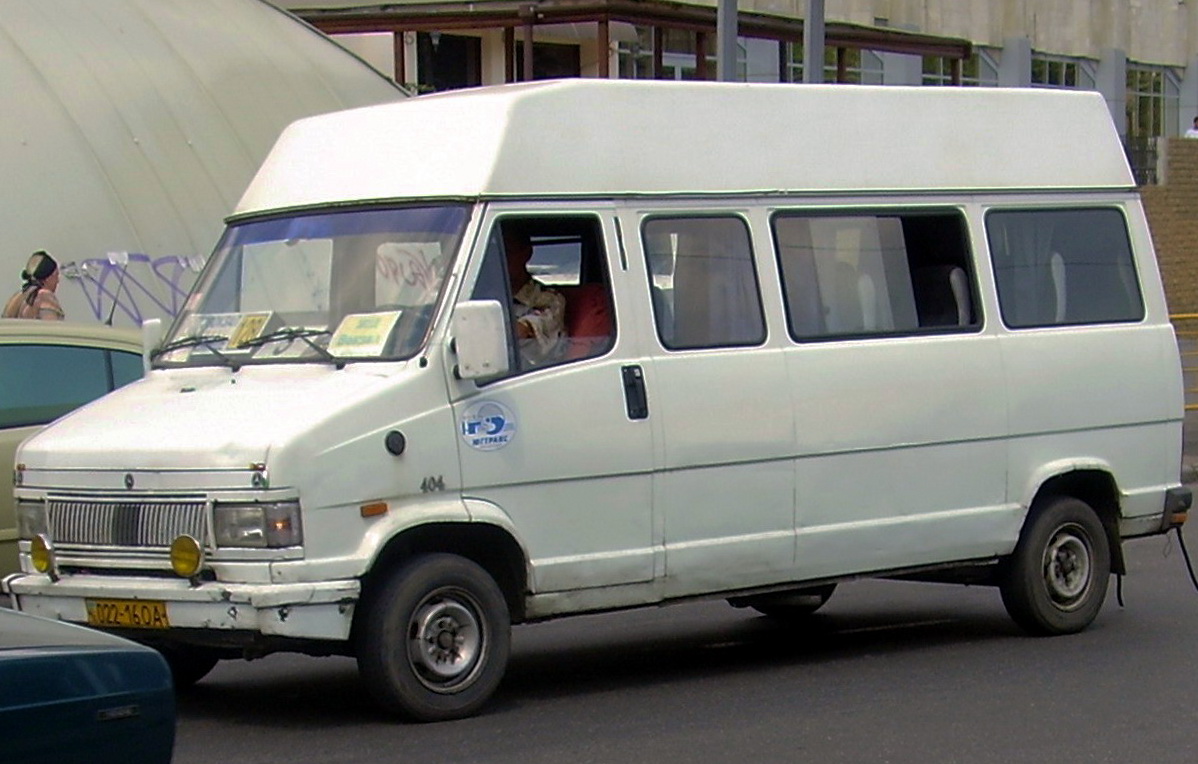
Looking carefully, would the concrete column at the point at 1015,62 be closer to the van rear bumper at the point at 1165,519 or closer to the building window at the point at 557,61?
the building window at the point at 557,61

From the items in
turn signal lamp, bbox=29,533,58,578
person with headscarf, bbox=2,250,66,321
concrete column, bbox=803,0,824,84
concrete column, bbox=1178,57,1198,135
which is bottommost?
turn signal lamp, bbox=29,533,58,578

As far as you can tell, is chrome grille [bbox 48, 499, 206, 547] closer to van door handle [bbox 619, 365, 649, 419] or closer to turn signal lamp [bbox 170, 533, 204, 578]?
turn signal lamp [bbox 170, 533, 204, 578]

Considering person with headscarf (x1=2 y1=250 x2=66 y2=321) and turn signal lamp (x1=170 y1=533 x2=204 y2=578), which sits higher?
person with headscarf (x1=2 y1=250 x2=66 y2=321)

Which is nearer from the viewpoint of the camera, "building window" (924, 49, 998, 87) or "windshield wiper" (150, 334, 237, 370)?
"windshield wiper" (150, 334, 237, 370)

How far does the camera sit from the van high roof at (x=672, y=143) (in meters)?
8.86

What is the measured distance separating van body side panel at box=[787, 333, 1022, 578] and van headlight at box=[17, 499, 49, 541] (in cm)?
325

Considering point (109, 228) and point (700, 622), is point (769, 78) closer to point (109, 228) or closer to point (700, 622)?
point (109, 228)

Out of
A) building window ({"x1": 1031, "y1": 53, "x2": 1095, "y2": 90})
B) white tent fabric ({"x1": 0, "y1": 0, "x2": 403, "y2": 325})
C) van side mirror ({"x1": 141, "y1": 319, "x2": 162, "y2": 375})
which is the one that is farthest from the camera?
building window ({"x1": 1031, "y1": 53, "x2": 1095, "y2": 90})

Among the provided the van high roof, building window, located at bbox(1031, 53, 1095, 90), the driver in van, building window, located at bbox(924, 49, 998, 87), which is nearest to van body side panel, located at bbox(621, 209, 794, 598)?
the van high roof

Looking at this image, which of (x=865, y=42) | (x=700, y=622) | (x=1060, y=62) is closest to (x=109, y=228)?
(x=700, y=622)

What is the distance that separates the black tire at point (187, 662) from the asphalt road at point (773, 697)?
86 millimetres

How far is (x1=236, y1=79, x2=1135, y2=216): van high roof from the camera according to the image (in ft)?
29.1

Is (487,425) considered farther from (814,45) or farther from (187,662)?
(814,45)

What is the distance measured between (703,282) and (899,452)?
1.30 m
